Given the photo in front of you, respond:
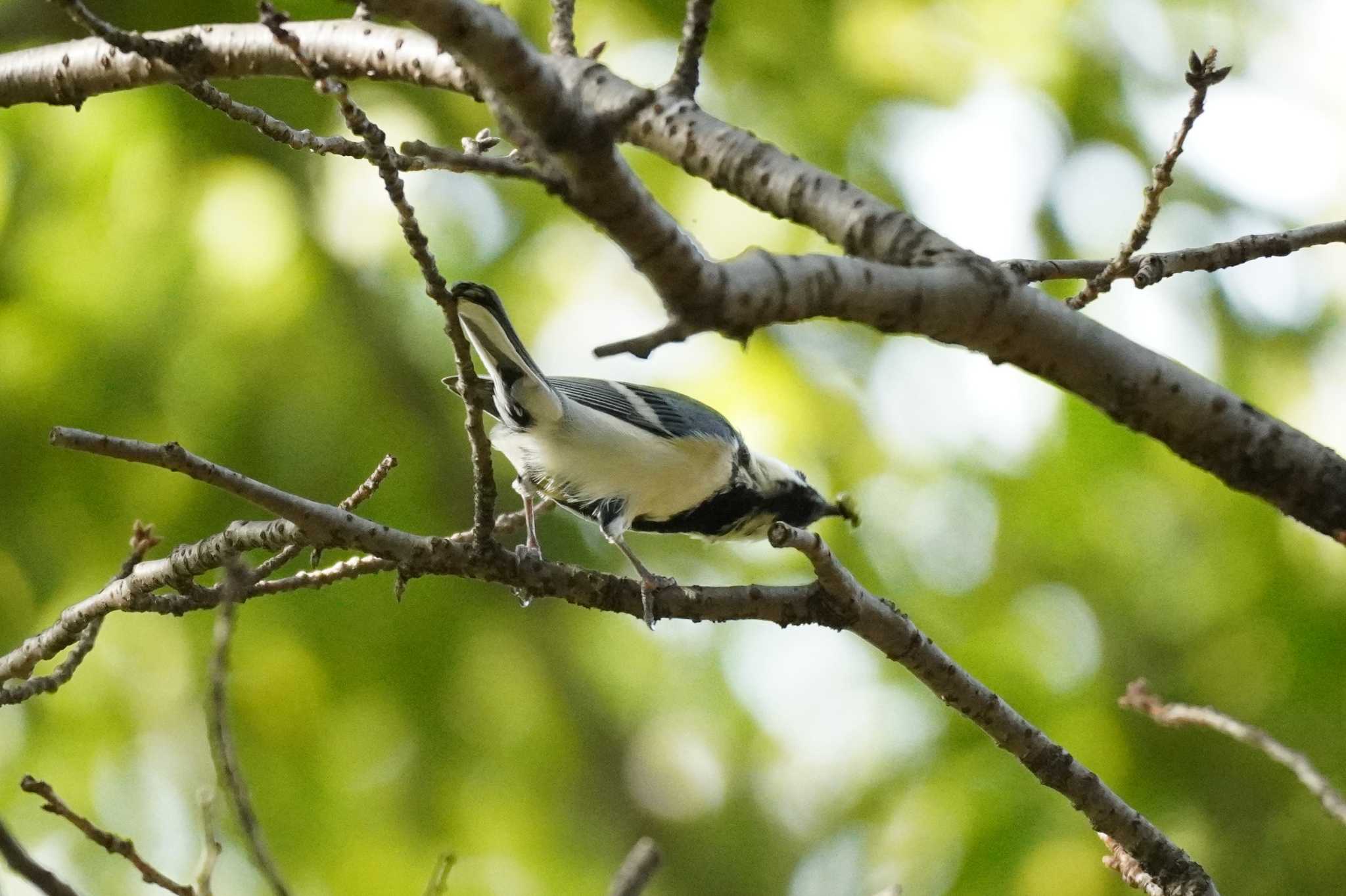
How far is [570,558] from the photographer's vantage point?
4.90m

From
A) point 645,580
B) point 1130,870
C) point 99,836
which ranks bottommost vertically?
point 99,836

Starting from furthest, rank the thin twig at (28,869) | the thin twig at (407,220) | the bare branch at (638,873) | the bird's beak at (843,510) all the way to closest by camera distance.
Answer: the bird's beak at (843,510), the bare branch at (638,873), the thin twig at (407,220), the thin twig at (28,869)


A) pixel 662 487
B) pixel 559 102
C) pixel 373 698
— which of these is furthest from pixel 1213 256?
pixel 373 698

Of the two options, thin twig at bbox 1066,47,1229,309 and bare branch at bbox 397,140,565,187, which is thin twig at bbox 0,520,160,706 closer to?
bare branch at bbox 397,140,565,187

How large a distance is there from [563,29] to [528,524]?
1498 millimetres

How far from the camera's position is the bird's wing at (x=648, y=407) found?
3.77 m

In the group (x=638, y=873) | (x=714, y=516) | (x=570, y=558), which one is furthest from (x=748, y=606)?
(x=570, y=558)

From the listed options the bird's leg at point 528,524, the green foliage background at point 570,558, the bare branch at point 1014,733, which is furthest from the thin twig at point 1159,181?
the green foliage background at point 570,558

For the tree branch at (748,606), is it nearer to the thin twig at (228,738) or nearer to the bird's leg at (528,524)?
the bird's leg at (528,524)

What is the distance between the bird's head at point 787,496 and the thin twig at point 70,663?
2.06 meters

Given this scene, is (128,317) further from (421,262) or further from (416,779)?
(421,262)

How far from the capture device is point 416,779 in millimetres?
4996

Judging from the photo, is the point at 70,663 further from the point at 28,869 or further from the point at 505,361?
the point at 505,361

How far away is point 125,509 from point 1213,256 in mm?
3903
